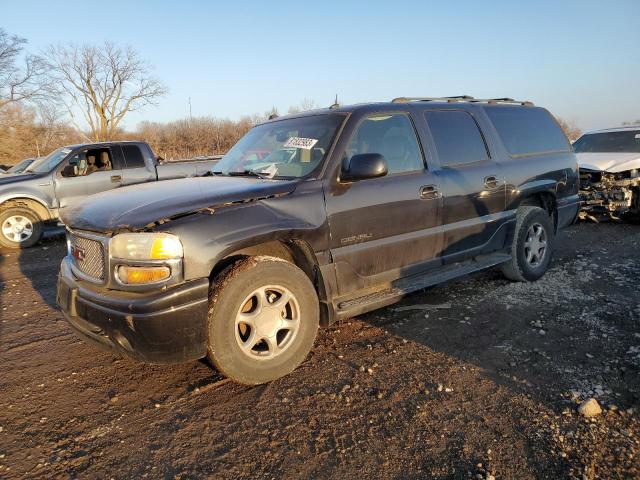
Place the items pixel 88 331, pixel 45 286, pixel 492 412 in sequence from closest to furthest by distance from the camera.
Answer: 1. pixel 492 412
2. pixel 88 331
3. pixel 45 286

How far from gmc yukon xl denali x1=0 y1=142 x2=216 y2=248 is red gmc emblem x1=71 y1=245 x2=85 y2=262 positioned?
177 inches

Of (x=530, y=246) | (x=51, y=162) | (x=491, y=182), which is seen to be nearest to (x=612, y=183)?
(x=530, y=246)

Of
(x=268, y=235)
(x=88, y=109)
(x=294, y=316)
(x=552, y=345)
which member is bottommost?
(x=552, y=345)

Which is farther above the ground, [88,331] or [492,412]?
[88,331]

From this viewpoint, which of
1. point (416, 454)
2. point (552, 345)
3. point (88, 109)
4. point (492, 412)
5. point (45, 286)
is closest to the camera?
point (416, 454)

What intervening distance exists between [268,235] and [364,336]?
1.39 meters

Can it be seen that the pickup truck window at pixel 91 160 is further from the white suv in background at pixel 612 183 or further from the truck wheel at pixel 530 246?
the white suv in background at pixel 612 183

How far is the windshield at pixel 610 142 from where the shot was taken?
868 cm

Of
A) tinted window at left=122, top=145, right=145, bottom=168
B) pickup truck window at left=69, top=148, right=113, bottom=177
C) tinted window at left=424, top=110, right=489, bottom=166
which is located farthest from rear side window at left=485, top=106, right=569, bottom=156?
pickup truck window at left=69, top=148, right=113, bottom=177

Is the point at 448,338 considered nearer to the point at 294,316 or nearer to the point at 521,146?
the point at 294,316

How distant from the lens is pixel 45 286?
565cm

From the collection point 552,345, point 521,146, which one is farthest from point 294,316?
point 521,146

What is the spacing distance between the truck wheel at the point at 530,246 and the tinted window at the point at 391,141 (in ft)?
5.45

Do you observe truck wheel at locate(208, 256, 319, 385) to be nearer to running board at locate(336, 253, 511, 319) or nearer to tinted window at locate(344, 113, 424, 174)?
running board at locate(336, 253, 511, 319)
